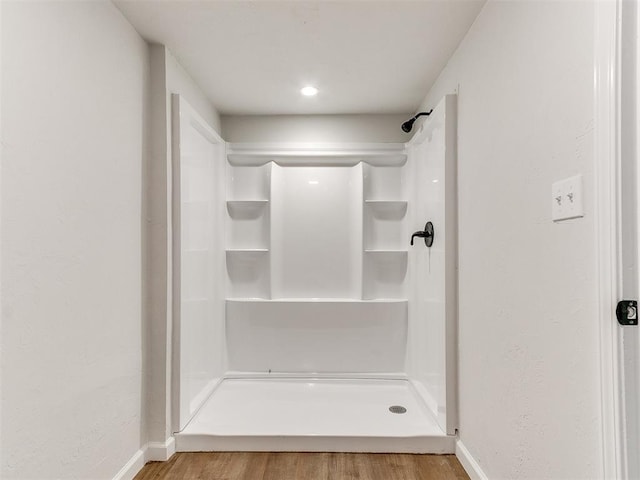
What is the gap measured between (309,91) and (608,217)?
2278 mm

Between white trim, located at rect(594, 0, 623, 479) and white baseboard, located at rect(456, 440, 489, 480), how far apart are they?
976 millimetres

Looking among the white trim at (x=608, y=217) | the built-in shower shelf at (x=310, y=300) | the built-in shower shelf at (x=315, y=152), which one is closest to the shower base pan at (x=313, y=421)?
the built-in shower shelf at (x=310, y=300)

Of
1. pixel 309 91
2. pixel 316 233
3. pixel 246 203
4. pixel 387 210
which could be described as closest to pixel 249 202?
pixel 246 203

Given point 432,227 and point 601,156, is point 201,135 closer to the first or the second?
point 432,227

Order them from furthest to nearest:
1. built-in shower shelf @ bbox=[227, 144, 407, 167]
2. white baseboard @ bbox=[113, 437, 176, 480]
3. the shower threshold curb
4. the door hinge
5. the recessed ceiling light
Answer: built-in shower shelf @ bbox=[227, 144, 407, 167]
the recessed ceiling light
the shower threshold curb
white baseboard @ bbox=[113, 437, 176, 480]
the door hinge

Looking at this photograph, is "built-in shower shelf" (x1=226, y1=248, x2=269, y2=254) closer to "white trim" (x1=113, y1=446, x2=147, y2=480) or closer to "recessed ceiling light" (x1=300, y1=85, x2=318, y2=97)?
"recessed ceiling light" (x1=300, y1=85, x2=318, y2=97)

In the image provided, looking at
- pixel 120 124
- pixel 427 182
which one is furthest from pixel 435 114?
pixel 120 124

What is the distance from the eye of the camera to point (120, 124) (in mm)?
1908

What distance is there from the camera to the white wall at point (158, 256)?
2.19 meters

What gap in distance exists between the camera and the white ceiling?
1903 millimetres

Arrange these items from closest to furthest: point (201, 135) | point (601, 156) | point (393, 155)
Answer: point (601, 156), point (201, 135), point (393, 155)

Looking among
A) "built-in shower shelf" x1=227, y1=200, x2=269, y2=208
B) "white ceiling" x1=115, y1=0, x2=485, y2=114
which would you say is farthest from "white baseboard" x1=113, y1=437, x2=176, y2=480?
"white ceiling" x1=115, y1=0, x2=485, y2=114

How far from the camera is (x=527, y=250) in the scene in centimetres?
146

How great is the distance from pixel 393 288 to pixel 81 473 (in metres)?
2.57
